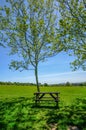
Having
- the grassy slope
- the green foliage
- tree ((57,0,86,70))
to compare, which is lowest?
the green foliage

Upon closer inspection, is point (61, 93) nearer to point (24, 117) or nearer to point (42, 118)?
point (24, 117)

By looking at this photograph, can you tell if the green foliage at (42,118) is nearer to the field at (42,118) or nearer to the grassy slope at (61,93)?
the field at (42,118)

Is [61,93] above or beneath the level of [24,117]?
above

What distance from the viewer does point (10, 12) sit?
31.3 metres

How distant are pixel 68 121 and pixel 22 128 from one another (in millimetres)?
2865

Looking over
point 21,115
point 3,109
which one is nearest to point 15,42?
point 3,109

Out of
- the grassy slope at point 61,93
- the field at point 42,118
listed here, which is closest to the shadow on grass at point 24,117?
the field at point 42,118

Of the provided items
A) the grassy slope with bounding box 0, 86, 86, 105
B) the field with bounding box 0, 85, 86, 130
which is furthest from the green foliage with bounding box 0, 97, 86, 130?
the grassy slope with bounding box 0, 86, 86, 105

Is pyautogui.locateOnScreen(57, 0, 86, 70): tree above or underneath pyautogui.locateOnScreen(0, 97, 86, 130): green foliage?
above

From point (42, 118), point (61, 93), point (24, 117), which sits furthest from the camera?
point (61, 93)

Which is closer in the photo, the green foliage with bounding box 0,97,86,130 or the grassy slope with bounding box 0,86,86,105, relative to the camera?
the green foliage with bounding box 0,97,86,130

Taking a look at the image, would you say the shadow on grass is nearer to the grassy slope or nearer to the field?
the field

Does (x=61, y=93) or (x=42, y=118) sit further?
(x=61, y=93)

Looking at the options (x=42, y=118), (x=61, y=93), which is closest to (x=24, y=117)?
(x=42, y=118)
